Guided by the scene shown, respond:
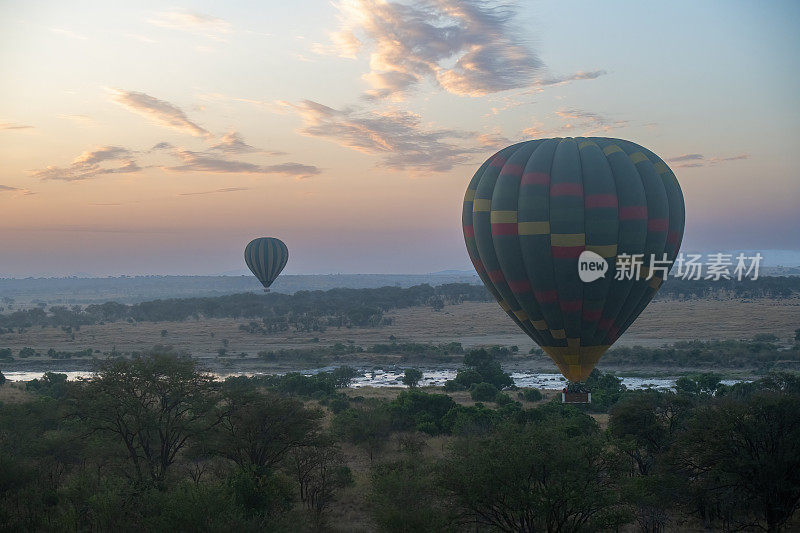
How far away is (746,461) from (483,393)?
3211 cm

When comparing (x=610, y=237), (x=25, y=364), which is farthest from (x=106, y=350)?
(x=610, y=237)

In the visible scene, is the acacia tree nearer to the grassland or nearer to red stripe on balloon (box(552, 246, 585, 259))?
red stripe on balloon (box(552, 246, 585, 259))

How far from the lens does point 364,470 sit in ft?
104

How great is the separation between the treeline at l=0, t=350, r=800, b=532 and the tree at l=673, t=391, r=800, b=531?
51 mm

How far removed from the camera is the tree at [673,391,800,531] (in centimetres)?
2169

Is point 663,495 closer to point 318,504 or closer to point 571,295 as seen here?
point 571,295

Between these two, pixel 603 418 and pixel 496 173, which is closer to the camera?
pixel 496 173

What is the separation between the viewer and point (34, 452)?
2872 cm

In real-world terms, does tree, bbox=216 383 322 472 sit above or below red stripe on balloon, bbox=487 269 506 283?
below

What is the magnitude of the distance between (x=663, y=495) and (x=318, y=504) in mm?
12703

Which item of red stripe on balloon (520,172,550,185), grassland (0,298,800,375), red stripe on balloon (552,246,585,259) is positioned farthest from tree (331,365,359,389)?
red stripe on balloon (520,172,550,185)

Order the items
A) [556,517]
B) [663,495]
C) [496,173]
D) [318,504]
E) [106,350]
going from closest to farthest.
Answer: [556,517]
[663,495]
[318,504]
[496,173]
[106,350]

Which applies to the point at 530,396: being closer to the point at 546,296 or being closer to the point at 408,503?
the point at 546,296

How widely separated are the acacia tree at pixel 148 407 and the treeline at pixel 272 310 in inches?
3626
